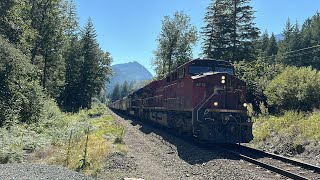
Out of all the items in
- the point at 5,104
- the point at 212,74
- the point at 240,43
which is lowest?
the point at 5,104

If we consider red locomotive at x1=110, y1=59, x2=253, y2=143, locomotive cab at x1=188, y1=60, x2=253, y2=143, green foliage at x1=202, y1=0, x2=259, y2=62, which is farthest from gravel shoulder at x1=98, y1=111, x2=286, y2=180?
green foliage at x1=202, y1=0, x2=259, y2=62

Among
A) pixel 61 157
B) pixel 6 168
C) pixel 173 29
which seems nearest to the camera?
pixel 6 168

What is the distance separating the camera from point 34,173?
7.94m

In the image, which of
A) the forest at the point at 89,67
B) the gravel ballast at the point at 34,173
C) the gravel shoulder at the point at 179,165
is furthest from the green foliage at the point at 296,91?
the gravel ballast at the point at 34,173

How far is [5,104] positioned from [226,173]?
13033 millimetres

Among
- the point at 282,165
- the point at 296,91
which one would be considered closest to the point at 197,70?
the point at 282,165

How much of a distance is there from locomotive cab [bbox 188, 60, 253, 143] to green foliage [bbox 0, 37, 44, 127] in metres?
9.32

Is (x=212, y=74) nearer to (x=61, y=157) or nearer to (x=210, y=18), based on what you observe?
(x=61, y=157)

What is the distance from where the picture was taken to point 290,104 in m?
22.2

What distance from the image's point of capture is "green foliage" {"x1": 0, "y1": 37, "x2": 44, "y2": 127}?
1730cm

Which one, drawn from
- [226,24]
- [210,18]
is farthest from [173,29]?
[226,24]

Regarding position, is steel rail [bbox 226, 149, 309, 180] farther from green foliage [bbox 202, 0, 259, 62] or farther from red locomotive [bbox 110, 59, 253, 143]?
green foliage [bbox 202, 0, 259, 62]

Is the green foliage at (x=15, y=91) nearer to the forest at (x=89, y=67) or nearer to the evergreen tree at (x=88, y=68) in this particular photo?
the forest at (x=89, y=67)

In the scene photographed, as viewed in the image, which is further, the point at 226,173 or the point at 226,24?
the point at 226,24
